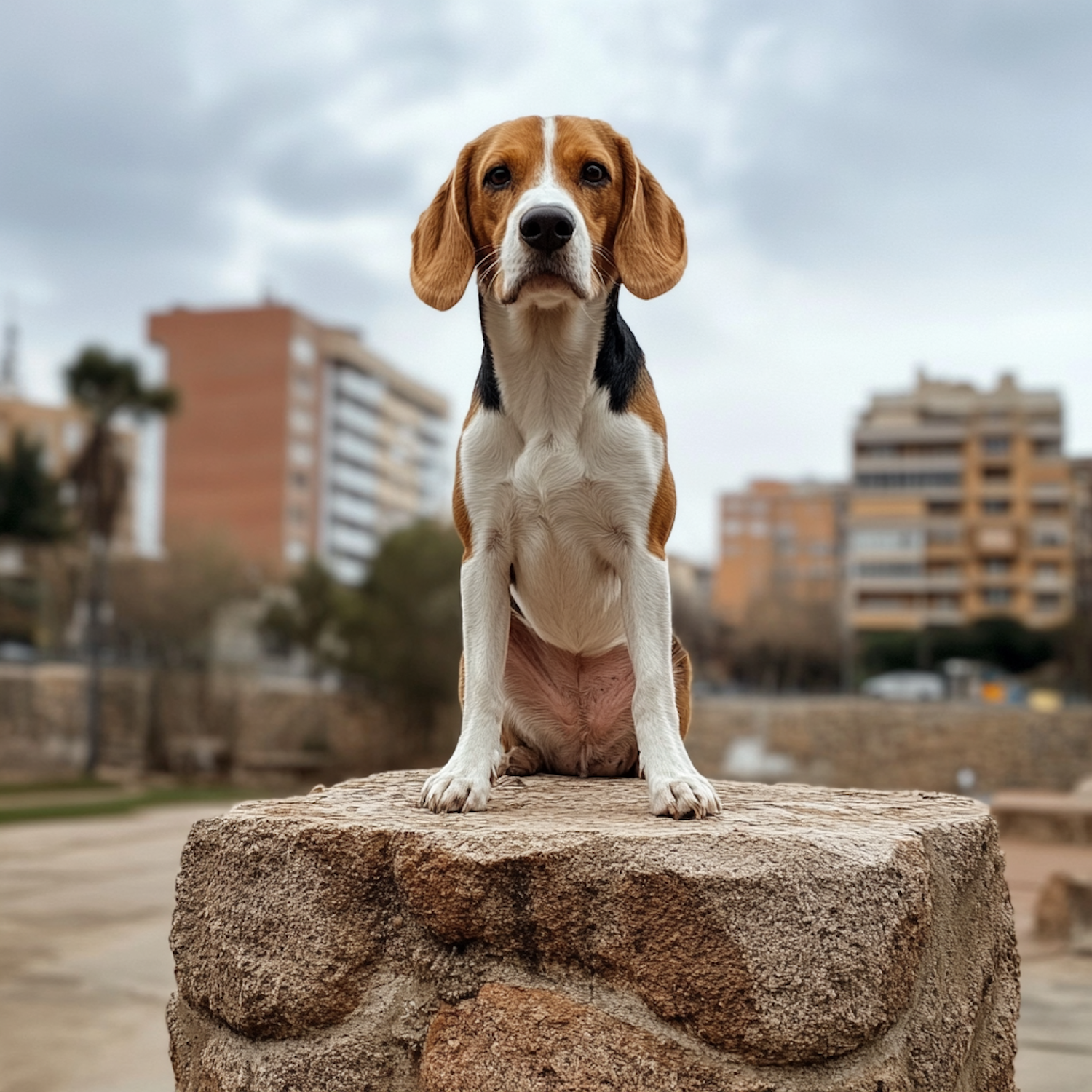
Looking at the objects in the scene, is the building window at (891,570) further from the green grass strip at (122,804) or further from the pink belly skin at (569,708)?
the pink belly skin at (569,708)

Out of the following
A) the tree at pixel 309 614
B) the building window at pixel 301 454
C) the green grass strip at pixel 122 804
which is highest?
the building window at pixel 301 454

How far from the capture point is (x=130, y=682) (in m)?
36.9

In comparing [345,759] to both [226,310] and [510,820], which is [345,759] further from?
[226,310]

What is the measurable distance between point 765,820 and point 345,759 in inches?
1416

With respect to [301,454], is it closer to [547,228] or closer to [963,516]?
[963,516]

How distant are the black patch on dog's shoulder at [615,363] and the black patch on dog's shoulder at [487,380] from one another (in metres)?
0.25

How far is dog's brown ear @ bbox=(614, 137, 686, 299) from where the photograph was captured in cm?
282

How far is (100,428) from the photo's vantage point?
32469 millimetres

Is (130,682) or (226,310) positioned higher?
(226,310)

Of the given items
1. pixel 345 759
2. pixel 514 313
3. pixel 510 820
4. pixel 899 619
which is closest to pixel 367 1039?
pixel 510 820

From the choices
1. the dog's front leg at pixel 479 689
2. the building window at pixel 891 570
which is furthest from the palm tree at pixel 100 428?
the building window at pixel 891 570

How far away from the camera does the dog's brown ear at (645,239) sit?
2822 millimetres

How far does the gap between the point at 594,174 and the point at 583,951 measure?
1.69m

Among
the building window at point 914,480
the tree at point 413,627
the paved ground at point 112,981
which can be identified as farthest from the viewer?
the building window at point 914,480
